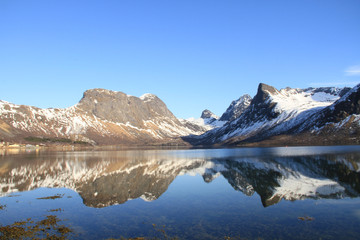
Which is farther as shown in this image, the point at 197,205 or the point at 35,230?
the point at 197,205

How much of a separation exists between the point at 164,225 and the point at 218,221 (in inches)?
199

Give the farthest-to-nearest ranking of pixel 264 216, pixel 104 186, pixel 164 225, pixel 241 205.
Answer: pixel 104 186, pixel 241 205, pixel 264 216, pixel 164 225

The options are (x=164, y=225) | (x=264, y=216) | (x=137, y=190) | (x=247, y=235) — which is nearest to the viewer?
(x=247, y=235)

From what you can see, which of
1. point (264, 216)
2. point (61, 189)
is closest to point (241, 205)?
point (264, 216)

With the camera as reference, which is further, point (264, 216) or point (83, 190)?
point (83, 190)

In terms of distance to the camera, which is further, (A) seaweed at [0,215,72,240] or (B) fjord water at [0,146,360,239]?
(B) fjord water at [0,146,360,239]

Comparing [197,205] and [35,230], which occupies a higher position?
[35,230]

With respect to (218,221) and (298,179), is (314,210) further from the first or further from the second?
(298,179)

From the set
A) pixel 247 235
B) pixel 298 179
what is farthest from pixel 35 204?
pixel 298 179

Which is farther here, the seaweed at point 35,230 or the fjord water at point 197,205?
the fjord water at point 197,205

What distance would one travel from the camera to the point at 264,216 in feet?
96.7

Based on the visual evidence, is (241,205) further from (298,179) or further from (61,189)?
(61,189)

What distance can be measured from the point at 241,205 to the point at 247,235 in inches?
439

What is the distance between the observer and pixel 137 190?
151 ft
